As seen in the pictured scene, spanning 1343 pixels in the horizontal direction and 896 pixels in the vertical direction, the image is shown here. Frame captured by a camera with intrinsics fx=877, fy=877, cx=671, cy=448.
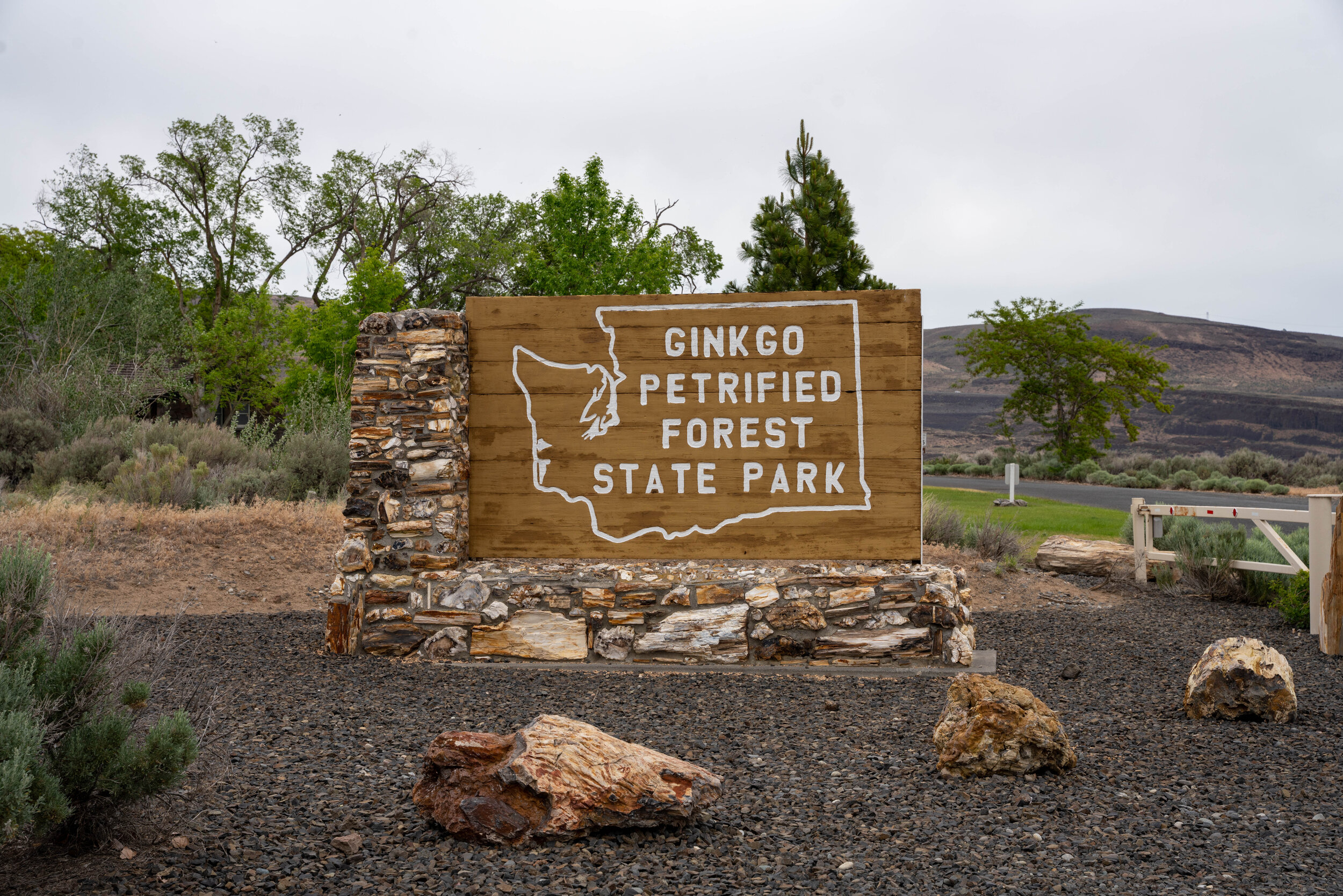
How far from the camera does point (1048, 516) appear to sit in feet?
55.5

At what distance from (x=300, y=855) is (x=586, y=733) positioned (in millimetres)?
979

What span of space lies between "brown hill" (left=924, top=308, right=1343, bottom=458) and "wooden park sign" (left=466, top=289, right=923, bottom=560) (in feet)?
157

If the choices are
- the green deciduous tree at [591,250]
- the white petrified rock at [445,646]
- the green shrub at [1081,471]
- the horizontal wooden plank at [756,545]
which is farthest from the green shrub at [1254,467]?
the white petrified rock at [445,646]

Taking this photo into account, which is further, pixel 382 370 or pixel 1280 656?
pixel 382 370

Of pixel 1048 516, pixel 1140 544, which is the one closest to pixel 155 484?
pixel 1140 544

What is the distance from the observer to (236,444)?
45.7 feet

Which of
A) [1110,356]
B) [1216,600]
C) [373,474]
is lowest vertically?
[1216,600]

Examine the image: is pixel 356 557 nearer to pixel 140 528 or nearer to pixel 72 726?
pixel 72 726

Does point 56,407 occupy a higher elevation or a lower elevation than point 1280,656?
higher

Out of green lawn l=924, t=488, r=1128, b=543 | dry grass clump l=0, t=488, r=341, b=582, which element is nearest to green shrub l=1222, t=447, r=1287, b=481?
green lawn l=924, t=488, r=1128, b=543

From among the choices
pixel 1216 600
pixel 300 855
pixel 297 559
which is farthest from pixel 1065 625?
pixel 297 559

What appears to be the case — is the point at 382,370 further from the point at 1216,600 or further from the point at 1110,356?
the point at 1110,356

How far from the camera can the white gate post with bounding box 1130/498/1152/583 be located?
9.74 meters

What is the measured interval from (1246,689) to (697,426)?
11.2 ft
